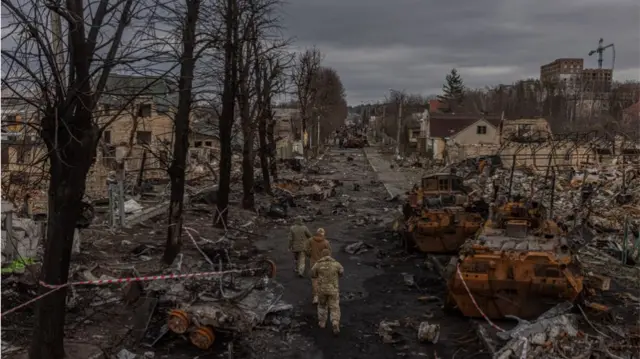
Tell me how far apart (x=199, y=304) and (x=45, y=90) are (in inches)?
161

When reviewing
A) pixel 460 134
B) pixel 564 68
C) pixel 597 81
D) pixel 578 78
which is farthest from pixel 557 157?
pixel 564 68

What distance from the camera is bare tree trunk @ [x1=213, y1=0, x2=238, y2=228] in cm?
1873

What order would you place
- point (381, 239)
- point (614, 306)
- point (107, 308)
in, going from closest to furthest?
point (107, 308) → point (614, 306) → point (381, 239)

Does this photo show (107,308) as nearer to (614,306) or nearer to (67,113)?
(67,113)

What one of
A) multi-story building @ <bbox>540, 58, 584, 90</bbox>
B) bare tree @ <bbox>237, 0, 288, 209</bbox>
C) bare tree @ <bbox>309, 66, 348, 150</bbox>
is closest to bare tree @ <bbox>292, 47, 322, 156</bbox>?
bare tree @ <bbox>309, 66, 348, 150</bbox>

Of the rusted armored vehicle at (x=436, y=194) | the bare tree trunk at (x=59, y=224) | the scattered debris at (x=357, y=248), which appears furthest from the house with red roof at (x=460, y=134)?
the bare tree trunk at (x=59, y=224)

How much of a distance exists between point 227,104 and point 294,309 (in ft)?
29.0

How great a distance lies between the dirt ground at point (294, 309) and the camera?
9.45m

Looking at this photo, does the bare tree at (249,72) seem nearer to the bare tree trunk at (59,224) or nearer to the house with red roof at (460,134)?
the bare tree trunk at (59,224)

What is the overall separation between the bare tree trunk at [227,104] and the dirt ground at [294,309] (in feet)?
2.85

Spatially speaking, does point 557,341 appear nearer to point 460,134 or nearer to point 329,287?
point 329,287

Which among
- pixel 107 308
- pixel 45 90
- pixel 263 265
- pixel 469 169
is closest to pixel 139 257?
pixel 263 265

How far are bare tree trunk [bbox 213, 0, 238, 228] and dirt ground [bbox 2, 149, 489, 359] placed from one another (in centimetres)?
87

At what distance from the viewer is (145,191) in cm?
2573
